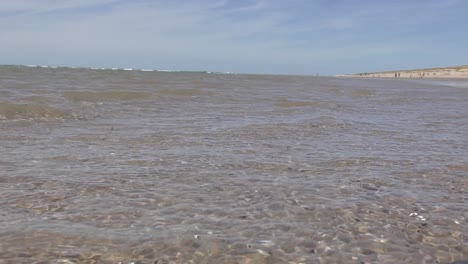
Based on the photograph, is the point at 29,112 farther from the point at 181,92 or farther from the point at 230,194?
the point at 181,92

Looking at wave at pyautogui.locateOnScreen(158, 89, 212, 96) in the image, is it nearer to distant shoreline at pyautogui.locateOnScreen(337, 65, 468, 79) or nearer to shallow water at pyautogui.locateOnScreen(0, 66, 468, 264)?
shallow water at pyautogui.locateOnScreen(0, 66, 468, 264)

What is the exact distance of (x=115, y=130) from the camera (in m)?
10.4

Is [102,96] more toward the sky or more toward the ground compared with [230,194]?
more toward the sky

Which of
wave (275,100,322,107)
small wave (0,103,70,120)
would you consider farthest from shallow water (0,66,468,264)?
wave (275,100,322,107)

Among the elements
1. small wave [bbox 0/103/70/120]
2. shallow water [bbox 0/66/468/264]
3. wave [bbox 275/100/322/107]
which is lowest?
shallow water [bbox 0/66/468/264]

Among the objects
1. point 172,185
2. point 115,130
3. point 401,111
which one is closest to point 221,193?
point 172,185

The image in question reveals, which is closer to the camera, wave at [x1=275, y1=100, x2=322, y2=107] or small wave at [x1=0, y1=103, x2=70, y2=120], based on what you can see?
small wave at [x1=0, y1=103, x2=70, y2=120]

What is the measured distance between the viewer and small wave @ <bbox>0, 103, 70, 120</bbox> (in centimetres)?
1219

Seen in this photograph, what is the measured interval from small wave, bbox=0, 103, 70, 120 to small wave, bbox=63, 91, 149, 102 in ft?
11.4

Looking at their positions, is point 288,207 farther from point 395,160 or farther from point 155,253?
point 395,160

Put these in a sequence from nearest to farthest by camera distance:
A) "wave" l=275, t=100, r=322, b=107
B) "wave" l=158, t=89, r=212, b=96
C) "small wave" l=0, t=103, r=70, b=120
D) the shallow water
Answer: the shallow water → "small wave" l=0, t=103, r=70, b=120 → "wave" l=275, t=100, r=322, b=107 → "wave" l=158, t=89, r=212, b=96

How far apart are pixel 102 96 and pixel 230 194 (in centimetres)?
1402

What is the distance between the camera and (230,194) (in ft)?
18.4

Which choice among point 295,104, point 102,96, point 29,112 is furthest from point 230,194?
point 102,96
